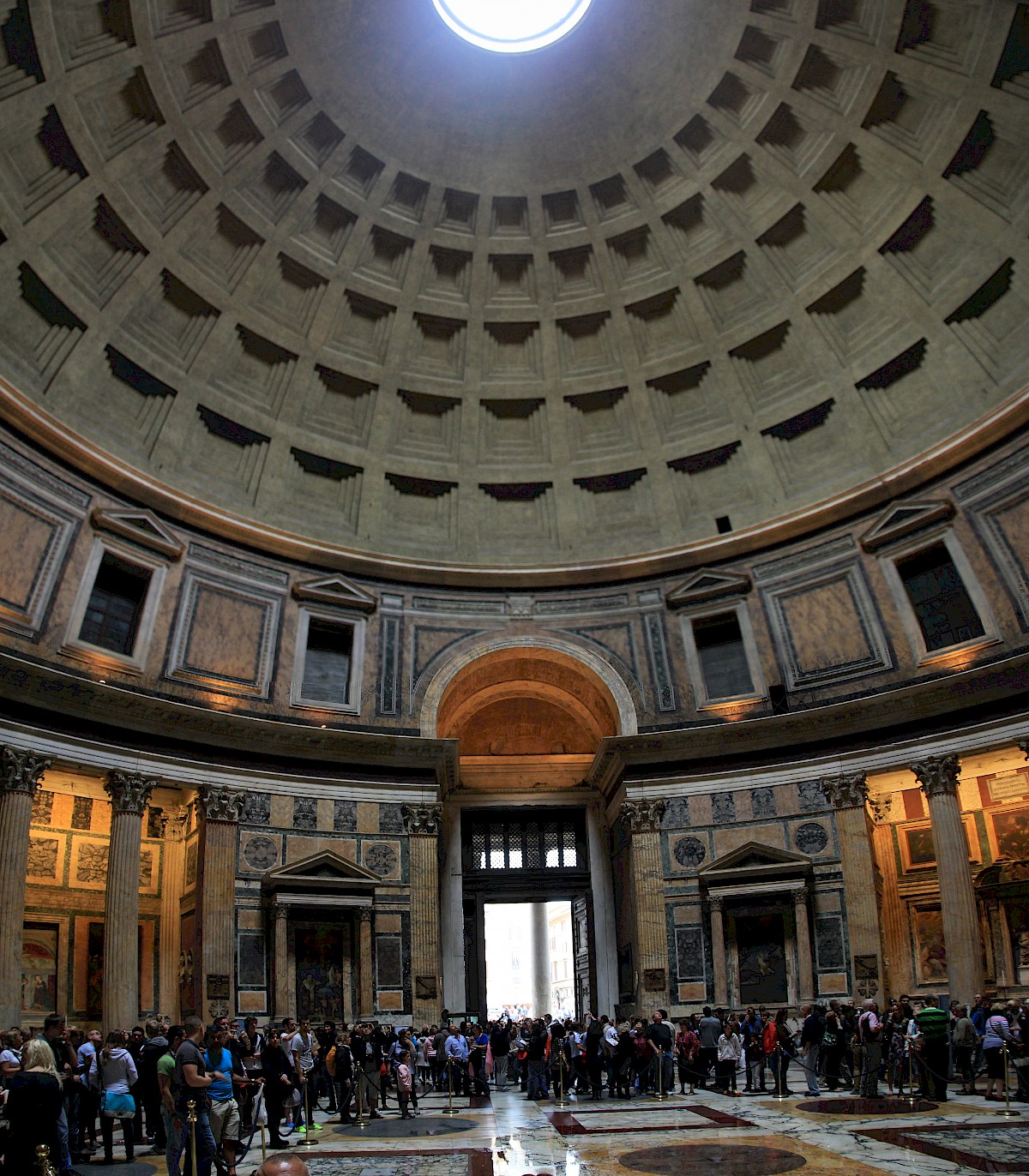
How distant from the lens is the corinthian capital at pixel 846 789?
2375 cm

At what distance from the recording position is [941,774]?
22609 millimetres

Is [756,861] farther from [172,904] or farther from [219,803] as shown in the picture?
[172,904]

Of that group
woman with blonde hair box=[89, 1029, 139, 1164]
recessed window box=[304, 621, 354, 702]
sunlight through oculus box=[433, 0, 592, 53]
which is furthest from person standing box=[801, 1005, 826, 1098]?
sunlight through oculus box=[433, 0, 592, 53]

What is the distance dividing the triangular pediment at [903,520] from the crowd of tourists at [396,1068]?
1150 cm

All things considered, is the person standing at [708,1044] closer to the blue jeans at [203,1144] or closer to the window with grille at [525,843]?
the window with grille at [525,843]

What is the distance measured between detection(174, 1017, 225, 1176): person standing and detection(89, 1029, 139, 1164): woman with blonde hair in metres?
3.01

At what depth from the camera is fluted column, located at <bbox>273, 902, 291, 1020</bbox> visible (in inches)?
864

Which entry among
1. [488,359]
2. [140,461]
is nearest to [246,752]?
[140,461]

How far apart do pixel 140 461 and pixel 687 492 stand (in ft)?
52.9

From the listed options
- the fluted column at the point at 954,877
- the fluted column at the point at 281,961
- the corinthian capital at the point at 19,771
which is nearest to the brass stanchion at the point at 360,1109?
the fluted column at the point at 281,961

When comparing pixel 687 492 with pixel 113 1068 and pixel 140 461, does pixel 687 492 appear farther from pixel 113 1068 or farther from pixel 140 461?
pixel 113 1068

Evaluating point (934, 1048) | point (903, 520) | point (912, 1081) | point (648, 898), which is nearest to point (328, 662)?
point (648, 898)

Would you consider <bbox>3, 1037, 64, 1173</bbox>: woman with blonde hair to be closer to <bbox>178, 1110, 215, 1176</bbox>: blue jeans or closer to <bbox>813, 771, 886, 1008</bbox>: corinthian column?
<bbox>178, 1110, 215, 1176</bbox>: blue jeans

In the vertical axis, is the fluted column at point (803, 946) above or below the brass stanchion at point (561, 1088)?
above
